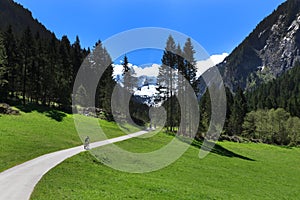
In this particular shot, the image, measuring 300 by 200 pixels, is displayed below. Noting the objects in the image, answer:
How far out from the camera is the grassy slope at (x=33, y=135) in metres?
28.7

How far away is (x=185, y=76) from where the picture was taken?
58.5 meters

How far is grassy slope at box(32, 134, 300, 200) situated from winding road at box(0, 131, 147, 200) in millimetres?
701

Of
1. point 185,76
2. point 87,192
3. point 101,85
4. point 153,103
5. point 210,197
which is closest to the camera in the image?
point 87,192

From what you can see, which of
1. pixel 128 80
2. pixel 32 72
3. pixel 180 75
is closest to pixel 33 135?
pixel 180 75

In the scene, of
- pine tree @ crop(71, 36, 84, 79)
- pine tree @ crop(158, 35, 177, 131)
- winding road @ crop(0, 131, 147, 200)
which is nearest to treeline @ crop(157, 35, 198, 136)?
pine tree @ crop(158, 35, 177, 131)

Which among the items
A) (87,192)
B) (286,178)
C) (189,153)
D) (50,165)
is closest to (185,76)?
(189,153)

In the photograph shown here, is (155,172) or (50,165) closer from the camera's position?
(50,165)

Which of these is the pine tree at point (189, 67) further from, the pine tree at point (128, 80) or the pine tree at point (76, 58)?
the pine tree at point (76, 58)

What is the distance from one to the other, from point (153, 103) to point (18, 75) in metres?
33.0

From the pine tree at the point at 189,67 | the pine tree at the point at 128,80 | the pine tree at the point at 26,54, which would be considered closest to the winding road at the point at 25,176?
the pine tree at the point at 189,67

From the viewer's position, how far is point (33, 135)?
38781 millimetres

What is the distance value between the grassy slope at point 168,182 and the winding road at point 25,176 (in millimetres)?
701

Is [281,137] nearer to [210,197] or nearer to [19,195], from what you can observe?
[210,197]

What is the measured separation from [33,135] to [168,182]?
2292cm
